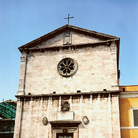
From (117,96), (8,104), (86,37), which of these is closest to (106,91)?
(117,96)

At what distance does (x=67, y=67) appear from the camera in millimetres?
23172

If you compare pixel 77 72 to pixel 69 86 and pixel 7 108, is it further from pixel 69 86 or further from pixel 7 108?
pixel 7 108

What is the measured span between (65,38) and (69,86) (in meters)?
5.06

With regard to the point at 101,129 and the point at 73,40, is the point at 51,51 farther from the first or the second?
the point at 101,129

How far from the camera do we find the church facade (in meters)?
20.7

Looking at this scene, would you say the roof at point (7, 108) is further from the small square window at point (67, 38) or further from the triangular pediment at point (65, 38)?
the small square window at point (67, 38)

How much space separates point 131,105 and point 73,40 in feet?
27.0

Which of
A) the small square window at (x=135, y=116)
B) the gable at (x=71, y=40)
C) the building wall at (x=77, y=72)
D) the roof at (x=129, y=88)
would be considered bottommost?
the small square window at (x=135, y=116)

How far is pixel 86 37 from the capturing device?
24.0m

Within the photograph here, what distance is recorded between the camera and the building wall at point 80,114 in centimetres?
2022

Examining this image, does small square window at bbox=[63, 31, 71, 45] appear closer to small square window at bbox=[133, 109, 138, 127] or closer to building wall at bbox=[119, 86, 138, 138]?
building wall at bbox=[119, 86, 138, 138]

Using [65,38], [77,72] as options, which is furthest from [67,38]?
[77,72]

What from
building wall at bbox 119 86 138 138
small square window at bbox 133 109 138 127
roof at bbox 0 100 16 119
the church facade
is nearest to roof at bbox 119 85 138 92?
building wall at bbox 119 86 138 138

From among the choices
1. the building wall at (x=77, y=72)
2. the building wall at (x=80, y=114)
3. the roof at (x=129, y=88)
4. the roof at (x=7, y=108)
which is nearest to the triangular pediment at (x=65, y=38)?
the building wall at (x=77, y=72)
